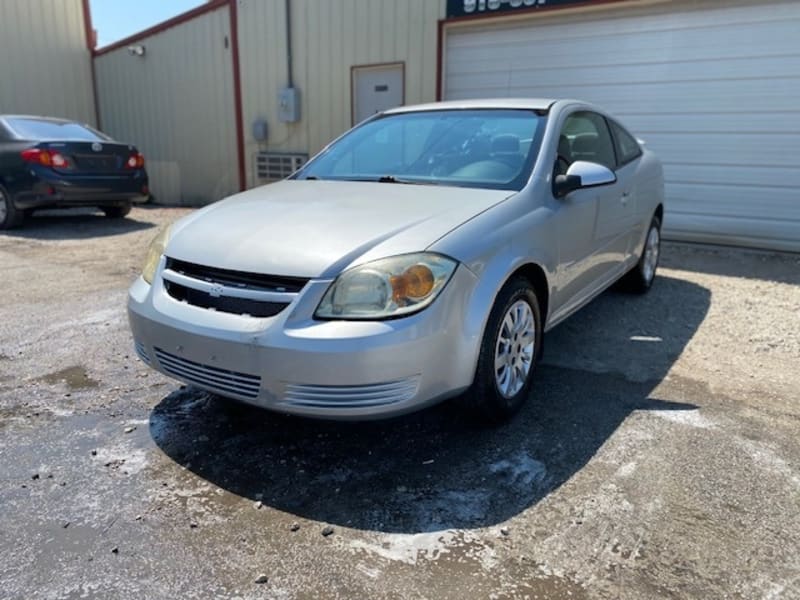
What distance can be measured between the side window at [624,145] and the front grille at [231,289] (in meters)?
3.14

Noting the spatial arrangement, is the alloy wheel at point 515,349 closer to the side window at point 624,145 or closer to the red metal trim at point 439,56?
the side window at point 624,145

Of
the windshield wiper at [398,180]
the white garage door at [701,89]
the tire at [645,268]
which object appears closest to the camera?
the windshield wiper at [398,180]

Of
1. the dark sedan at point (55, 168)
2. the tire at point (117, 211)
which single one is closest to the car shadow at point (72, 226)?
the tire at point (117, 211)

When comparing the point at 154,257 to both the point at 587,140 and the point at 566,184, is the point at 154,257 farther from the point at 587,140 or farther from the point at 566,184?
the point at 587,140

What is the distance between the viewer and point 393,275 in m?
2.47

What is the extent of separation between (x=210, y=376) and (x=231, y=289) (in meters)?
0.37

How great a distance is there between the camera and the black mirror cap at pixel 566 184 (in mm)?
3363

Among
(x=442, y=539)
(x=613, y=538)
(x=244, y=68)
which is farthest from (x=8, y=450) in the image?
(x=244, y=68)

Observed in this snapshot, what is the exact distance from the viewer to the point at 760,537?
7.47 ft

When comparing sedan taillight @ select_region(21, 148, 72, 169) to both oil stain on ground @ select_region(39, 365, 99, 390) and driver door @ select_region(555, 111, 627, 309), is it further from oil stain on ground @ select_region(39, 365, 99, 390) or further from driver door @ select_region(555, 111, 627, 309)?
driver door @ select_region(555, 111, 627, 309)

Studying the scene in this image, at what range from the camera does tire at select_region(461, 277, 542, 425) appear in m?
2.81

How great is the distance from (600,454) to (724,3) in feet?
20.8

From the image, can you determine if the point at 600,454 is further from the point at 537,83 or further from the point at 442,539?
the point at 537,83

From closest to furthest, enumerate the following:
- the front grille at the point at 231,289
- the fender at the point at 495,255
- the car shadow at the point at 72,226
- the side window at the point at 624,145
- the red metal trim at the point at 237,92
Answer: the front grille at the point at 231,289
the fender at the point at 495,255
the side window at the point at 624,145
the car shadow at the point at 72,226
the red metal trim at the point at 237,92
